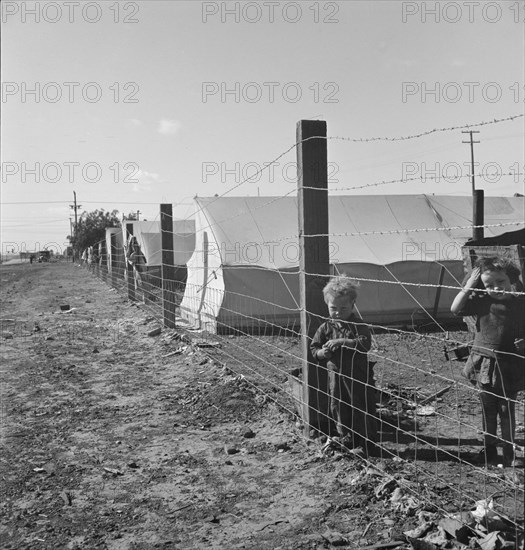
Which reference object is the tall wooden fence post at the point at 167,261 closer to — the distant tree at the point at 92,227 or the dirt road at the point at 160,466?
the dirt road at the point at 160,466

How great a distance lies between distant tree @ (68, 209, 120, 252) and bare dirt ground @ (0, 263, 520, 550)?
213 feet

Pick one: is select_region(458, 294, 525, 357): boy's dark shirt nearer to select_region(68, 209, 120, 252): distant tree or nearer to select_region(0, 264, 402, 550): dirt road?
select_region(0, 264, 402, 550): dirt road

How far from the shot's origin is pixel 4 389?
270 inches

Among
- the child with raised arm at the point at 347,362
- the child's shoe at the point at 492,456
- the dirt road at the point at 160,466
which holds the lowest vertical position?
the dirt road at the point at 160,466

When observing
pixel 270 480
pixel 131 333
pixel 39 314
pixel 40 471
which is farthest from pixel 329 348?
pixel 39 314

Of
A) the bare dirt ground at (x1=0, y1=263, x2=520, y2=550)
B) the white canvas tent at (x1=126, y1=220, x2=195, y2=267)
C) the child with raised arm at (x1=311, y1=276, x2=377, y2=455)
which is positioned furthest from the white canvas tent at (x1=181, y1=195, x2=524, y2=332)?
the white canvas tent at (x1=126, y1=220, x2=195, y2=267)

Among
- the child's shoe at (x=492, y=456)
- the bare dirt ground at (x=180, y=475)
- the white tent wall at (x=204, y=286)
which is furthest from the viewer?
the white tent wall at (x=204, y=286)

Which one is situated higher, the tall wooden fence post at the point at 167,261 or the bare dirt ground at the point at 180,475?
the tall wooden fence post at the point at 167,261

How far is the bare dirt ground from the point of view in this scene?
330cm

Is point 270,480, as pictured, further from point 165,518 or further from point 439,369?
point 439,369

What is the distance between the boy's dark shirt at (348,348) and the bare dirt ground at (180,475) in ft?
1.99

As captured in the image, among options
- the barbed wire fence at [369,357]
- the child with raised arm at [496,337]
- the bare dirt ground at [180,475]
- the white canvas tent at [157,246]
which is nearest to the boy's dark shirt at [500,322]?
the child with raised arm at [496,337]

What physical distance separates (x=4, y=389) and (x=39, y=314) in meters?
8.18

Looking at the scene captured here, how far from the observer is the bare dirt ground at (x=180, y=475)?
3.30 meters
